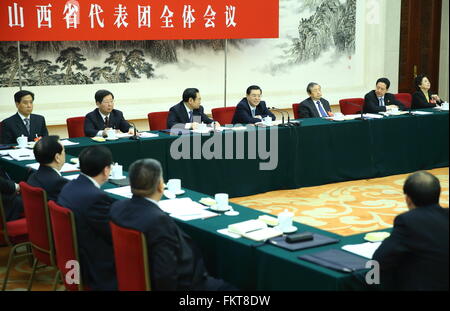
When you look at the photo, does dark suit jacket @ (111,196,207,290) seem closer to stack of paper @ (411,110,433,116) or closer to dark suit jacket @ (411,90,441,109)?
stack of paper @ (411,110,433,116)

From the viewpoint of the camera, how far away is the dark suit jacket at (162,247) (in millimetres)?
3178

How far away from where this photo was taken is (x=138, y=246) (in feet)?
10.4

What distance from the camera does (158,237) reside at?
3191 millimetres

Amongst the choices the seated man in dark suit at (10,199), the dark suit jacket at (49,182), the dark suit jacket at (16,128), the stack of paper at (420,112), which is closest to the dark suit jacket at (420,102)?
the stack of paper at (420,112)

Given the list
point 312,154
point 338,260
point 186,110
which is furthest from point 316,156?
point 338,260

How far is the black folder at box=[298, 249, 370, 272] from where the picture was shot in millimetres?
3099

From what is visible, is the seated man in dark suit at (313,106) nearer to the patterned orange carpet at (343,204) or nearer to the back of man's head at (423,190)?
the patterned orange carpet at (343,204)

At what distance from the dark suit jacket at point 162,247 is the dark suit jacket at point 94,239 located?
1.11 feet

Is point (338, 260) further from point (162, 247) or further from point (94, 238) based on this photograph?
point (94, 238)

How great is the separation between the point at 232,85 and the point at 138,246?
23.4ft

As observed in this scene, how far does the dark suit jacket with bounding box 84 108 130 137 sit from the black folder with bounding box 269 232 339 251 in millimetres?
3795

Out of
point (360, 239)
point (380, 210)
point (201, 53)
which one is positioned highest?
point (201, 53)

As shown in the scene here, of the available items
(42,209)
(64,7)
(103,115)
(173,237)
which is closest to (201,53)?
(64,7)
